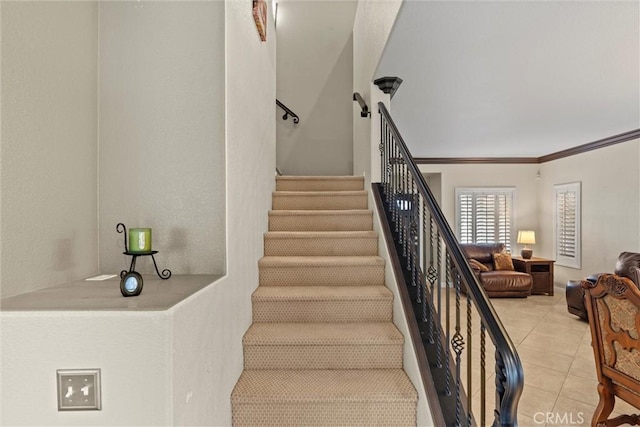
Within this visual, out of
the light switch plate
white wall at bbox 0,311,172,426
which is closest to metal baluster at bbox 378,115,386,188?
white wall at bbox 0,311,172,426

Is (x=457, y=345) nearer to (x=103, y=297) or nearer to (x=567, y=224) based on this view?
(x=103, y=297)

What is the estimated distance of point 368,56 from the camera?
→ 298cm

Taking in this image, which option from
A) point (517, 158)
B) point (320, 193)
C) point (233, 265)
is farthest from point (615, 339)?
point (517, 158)

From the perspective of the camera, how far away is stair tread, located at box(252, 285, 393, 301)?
82.6 inches

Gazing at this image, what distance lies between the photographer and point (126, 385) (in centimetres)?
90

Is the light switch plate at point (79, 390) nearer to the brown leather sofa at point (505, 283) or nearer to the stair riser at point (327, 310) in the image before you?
the stair riser at point (327, 310)

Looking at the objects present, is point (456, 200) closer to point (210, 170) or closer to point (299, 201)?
point (299, 201)

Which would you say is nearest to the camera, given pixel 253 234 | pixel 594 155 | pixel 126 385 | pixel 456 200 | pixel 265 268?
pixel 126 385

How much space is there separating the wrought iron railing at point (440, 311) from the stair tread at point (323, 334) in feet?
0.68

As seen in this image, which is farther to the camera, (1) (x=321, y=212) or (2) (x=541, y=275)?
(2) (x=541, y=275)

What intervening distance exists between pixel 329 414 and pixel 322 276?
36.7 inches

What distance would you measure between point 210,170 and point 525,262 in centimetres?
604

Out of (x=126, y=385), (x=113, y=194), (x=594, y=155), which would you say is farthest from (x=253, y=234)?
(x=594, y=155)

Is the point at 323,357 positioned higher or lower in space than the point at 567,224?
lower
